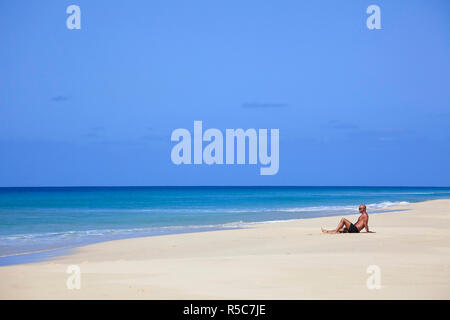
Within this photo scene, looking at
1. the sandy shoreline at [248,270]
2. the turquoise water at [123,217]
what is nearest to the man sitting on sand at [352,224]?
the sandy shoreline at [248,270]

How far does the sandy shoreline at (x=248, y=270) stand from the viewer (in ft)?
28.6

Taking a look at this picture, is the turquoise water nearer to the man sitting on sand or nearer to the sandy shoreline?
the sandy shoreline

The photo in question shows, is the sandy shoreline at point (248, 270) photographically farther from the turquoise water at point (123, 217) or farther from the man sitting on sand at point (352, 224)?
the turquoise water at point (123, 217)

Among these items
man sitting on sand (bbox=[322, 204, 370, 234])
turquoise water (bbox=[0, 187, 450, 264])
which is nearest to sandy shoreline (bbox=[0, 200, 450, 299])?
man sitting on sand (bbox=[322, 204, 370, 234])

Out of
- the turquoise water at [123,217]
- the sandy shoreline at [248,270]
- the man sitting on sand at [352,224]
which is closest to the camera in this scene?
the sandy shoreline at [248,270]

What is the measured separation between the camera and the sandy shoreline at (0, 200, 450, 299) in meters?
8.71

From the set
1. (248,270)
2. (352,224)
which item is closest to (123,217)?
(352,224)

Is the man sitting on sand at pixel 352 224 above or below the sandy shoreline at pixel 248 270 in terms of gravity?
above

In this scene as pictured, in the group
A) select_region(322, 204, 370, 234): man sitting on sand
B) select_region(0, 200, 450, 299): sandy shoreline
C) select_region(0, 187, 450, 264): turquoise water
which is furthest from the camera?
select_region(0, 187, 450, 264): turquoise water

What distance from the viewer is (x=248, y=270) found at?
35.5 feet
